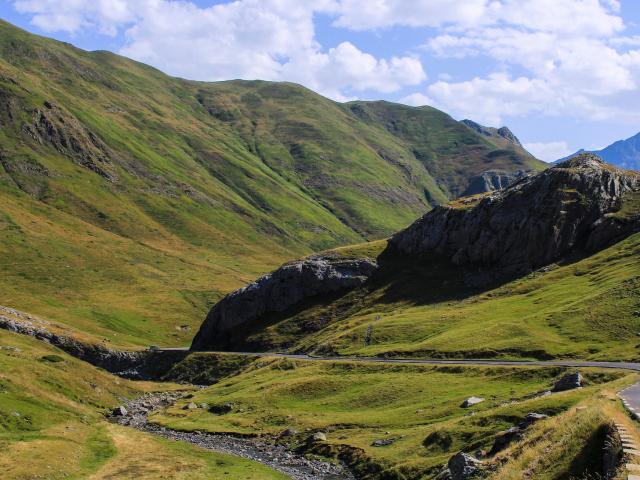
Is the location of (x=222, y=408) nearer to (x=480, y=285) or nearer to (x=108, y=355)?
(x=108, y=355)

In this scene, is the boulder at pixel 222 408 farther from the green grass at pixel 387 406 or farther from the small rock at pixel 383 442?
the small rock at pixel 383 442

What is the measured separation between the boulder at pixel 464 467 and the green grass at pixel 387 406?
914cm

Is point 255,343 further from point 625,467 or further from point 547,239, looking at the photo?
point 625,467

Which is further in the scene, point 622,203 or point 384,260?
point 384,260

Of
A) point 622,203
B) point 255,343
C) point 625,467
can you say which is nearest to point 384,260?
point 255,343

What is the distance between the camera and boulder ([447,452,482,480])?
44.7 meters

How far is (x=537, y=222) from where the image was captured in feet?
529

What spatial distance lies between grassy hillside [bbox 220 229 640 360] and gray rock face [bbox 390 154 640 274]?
19.4 ft

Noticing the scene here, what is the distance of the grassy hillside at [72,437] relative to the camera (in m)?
69.8

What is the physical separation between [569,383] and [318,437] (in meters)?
31.8

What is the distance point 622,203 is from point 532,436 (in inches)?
5390

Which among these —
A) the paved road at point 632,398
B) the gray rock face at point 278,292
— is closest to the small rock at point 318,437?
the paved road at point 632,398

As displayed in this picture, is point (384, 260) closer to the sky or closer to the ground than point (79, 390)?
closer to the sky

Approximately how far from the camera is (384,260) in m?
183
